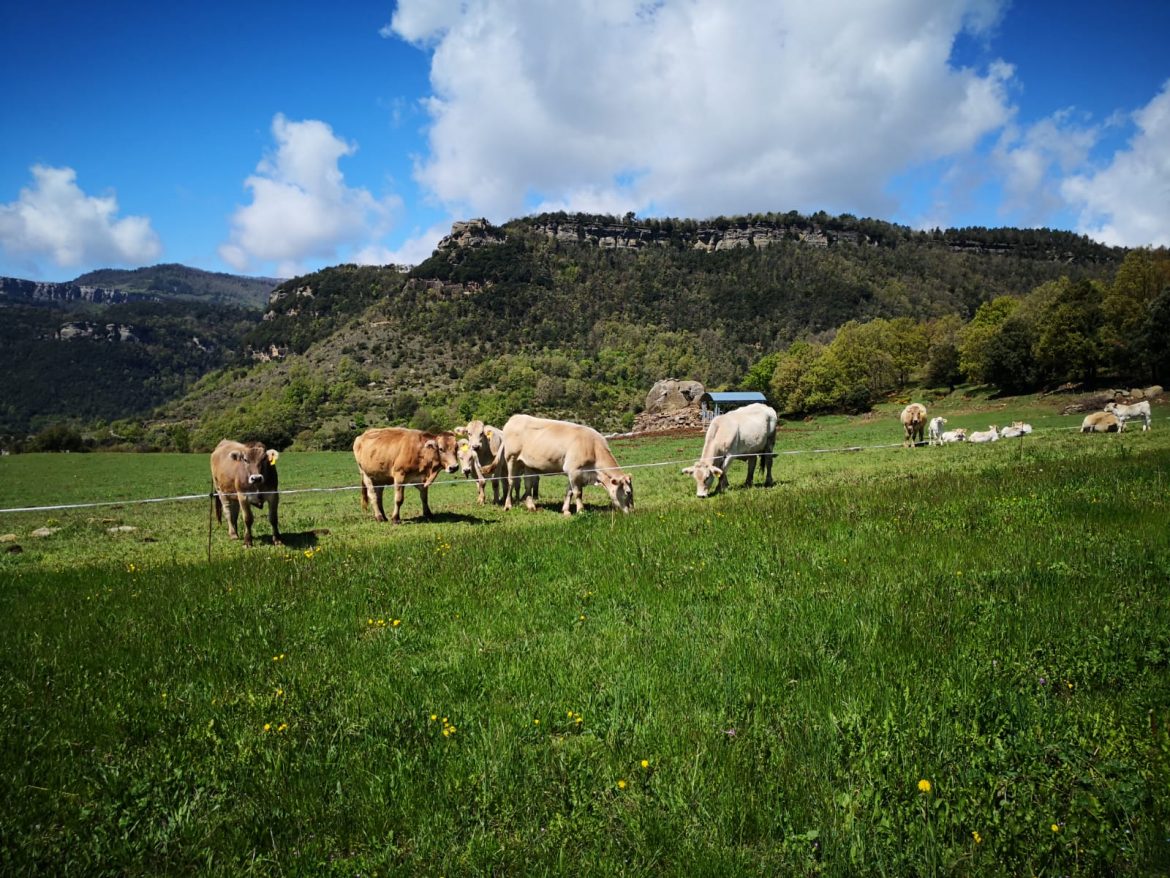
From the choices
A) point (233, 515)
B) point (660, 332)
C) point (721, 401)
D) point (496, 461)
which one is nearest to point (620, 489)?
point (496, 461)

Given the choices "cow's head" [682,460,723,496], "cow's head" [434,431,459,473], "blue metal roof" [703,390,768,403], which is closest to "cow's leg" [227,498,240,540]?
"cow's head" [434,431,459,473]

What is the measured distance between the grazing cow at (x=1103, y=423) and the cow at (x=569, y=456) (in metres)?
24.3

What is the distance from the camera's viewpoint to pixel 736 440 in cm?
1722

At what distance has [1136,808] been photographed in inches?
110

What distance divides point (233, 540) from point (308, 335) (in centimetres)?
17604

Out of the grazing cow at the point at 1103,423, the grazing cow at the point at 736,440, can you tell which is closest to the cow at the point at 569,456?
the grazing cow at the point at 736,440

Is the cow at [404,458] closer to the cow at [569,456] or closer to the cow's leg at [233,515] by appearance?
the cow at [569,456]

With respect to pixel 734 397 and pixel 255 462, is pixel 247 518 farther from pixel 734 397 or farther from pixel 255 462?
pixel 734 397

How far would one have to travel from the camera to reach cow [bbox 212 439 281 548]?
12922 millimetres

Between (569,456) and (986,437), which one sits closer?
(569,456)

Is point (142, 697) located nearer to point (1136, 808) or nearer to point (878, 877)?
point (878, 877)

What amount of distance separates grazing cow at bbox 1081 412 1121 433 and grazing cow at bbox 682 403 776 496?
63.7 feet

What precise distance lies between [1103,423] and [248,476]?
3327 cm

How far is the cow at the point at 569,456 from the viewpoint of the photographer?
565 inches
